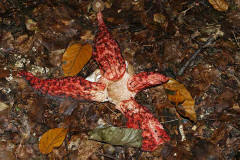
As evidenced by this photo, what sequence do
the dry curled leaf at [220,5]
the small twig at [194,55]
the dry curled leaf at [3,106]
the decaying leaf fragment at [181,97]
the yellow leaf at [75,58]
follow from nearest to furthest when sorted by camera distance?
1. the dry curled leaf at [3,106]
2. the decaying leaf fragment at [181,97]
3. the yellow leaf at [75,58]
4. the small twig at [194,55]
5. the dry curled leaf at [220,5]

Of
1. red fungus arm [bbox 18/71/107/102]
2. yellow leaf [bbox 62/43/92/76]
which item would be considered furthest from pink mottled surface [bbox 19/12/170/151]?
yellow leaf [bbox 62/43/92/76]

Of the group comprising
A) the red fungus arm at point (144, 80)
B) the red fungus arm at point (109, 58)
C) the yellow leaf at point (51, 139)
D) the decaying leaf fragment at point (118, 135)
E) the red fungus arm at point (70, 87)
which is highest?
the red fungus arm at point (109, 58)

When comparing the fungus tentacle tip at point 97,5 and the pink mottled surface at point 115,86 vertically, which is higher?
the fungus tentacle tip at point 97,5

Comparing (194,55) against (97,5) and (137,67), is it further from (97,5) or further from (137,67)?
(97,5)

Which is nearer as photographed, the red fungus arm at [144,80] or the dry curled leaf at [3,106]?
the red fungus arm at [144,80]

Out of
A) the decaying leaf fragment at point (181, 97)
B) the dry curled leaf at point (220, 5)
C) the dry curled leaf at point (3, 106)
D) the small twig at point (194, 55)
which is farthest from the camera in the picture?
the dry curled leaf at point (220, 5)

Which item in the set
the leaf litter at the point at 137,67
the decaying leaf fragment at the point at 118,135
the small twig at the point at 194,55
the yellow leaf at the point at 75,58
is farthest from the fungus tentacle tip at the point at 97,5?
the decaying leaf fragment at the point at 118,135

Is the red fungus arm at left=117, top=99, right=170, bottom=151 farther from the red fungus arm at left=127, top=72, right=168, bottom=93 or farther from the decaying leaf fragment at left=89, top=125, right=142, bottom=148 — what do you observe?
the red fungus arm at left=127, top=72, right=168, bottom=93

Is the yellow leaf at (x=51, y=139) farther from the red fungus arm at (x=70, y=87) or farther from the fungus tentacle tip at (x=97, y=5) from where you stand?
the fungus tentacle tip at (x=97, y=5)
